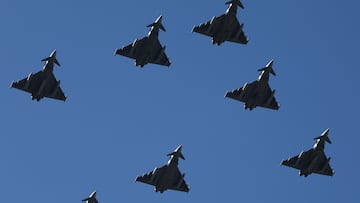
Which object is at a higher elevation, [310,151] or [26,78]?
[26,78]

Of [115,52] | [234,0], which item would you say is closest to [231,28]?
[234,0]

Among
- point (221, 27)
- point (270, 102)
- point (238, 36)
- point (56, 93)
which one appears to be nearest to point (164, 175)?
point (270, 102)

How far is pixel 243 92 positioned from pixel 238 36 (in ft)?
26.6

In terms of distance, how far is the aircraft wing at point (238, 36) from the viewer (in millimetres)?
133125

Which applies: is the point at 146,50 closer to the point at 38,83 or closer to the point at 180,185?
the point at 38,83

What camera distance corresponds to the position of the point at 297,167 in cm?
12938

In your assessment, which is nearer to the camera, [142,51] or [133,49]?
[133,49]

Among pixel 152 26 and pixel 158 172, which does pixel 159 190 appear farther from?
pixel 152 26

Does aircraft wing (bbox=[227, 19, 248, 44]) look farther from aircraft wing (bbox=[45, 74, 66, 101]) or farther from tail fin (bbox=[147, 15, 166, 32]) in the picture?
aircraft wing (bbox=[45, 74, 66, 101])

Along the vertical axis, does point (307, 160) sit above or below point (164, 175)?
above

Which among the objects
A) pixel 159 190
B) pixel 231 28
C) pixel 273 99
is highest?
pixel 231 28

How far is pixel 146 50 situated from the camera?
5241 inches

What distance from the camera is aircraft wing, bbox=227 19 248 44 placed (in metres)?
133

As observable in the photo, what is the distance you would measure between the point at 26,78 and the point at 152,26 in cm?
1798
